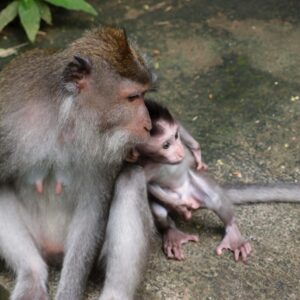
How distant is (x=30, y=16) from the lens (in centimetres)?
689

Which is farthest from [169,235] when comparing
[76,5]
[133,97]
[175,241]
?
[76,5]

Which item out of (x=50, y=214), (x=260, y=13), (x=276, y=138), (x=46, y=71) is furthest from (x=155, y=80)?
(x=260, y=13)

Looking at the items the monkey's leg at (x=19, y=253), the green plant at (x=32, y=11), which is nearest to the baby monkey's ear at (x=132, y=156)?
the monkey's leg at (x=19, y=253)

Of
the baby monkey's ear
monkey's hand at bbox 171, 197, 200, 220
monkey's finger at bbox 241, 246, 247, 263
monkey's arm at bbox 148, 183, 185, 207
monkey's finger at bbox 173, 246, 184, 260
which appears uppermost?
the baby monkey's ear

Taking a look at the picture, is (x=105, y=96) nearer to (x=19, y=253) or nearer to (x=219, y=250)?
(x=19, y=253)

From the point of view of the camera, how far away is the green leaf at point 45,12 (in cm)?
702

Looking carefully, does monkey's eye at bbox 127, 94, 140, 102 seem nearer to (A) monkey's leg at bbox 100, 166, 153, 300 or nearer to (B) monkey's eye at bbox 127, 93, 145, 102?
(B) monkey's eye at bbox 127, 93, 145, 102

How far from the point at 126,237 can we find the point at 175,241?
58 cm

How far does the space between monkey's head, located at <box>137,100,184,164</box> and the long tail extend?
69 centimetres

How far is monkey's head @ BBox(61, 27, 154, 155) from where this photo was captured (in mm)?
3861

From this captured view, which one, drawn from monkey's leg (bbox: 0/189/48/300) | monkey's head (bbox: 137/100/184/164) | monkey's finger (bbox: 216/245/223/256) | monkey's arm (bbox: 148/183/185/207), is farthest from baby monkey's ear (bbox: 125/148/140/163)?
monkey's finger (bbox: 216/245/223/256)

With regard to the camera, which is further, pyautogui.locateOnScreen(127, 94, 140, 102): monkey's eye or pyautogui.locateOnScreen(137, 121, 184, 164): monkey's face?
pyautogui.locateOnScreen(137, 121, 184, 164): monkey's face

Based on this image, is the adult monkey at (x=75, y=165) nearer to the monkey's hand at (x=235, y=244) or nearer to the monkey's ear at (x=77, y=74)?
the monkey's ear at (x=77, y=74)

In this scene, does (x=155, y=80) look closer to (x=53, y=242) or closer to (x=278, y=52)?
(x=53, y=242)
